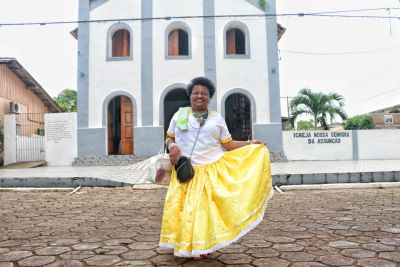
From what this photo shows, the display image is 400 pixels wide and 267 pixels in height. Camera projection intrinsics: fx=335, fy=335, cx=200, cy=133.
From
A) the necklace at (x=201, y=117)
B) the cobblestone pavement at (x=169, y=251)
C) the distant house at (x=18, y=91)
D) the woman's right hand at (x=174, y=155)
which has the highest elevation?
the distant house at (x=18, y=91)

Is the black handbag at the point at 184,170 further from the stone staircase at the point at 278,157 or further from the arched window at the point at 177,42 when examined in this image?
the arched window at the point at 177,42

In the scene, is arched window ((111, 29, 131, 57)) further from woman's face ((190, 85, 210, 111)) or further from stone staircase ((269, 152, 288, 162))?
woman's face ((190, 85, 210, 111))

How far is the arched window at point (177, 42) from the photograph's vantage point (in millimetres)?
14711

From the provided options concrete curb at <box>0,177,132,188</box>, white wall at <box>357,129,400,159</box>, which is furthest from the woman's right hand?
white wall at <box>357,129,400,159</box>

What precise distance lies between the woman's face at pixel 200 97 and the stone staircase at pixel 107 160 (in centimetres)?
1102

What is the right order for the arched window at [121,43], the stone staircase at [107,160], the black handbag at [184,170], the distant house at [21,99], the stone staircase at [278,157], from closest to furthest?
1. the black handbag at [184,170]
2. the stone staircase at [107,160]
3. the stone staircase at [278,157]
4. the arched window at [121,43]
5. the distant house at [21,99]

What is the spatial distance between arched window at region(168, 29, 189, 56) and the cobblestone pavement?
9.80 meters

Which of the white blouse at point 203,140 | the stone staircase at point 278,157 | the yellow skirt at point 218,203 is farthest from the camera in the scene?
the stone staircase at point 278,157

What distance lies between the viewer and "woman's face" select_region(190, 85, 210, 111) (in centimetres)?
281

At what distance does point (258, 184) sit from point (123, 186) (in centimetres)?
598

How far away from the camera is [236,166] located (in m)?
2.69

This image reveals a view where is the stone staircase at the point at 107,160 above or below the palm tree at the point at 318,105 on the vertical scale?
below

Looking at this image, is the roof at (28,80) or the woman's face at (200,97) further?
the roof at (28,80)

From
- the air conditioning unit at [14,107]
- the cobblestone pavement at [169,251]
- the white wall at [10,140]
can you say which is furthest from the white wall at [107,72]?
the cobblestone pavement at [169,251]
